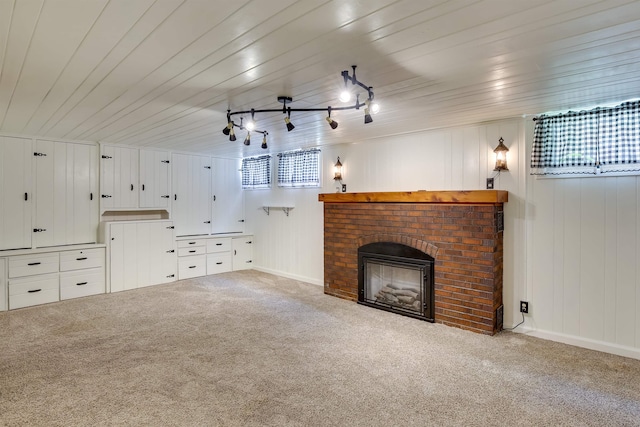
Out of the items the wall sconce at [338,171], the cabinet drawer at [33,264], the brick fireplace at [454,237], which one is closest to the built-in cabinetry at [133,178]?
the cabinet drawer at [33,264]

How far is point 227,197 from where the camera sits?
6.81 m

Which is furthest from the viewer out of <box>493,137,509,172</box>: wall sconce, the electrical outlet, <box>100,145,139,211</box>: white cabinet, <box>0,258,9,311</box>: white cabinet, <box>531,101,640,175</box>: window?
<box>100,145,139,211</box>: white cabinet

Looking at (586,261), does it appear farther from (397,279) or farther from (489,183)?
(397,279)

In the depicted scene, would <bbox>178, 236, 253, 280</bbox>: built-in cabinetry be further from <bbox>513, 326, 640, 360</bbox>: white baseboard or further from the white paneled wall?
<bbox>513, 326, 640, 360</bbox>: white baseboard

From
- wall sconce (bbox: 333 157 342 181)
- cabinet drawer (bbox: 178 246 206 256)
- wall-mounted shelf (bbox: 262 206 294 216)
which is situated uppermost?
wall sconce (bbox: 333 157 342 181)

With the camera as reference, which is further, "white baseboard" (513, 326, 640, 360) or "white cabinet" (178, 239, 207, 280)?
"white cabinet" (178, 239, 207, 280)

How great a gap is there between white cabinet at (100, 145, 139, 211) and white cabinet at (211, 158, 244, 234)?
139cm

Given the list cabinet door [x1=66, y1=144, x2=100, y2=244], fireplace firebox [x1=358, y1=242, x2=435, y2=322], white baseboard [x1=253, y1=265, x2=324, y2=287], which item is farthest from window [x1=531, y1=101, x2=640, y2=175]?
cabinet door [x1=66, y1=144, x2=100, y2=244]

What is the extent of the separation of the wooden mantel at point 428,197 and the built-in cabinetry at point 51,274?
3619 millimetres

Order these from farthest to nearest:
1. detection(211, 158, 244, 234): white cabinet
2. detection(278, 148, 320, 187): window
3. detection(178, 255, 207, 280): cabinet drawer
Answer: detection(211, 158, 244, 234): white cabinet < detection(178, 255, 207, 280): cabinet drawer < detection(278, 148, 320, 187): window

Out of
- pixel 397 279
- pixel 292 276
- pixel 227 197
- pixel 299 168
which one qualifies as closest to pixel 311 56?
pixel 397 279

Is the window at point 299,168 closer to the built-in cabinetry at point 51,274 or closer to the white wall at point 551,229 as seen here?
the white wall at point 551,229

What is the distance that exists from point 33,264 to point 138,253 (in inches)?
50.4

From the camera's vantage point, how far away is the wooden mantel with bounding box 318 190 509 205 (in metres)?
3.54
